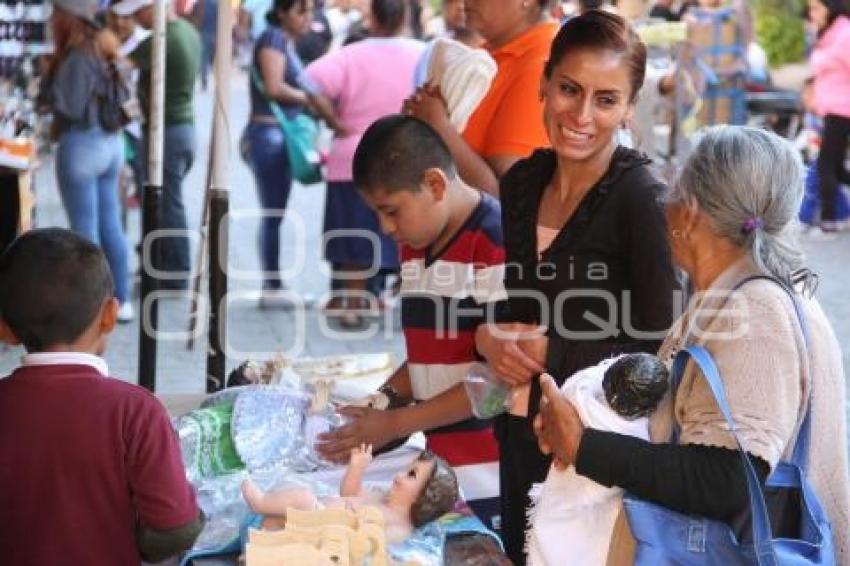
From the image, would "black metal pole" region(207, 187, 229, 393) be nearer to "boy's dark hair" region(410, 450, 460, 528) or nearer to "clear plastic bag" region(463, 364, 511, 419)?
"clear plastic bag" region(463, 364, 511, 419)

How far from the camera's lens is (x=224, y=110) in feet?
14.9

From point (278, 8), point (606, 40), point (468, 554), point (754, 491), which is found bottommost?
point (468, 554)

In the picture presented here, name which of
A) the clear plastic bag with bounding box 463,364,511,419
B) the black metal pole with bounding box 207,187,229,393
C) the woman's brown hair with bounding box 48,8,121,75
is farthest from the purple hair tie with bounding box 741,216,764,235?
the woman's brown hair with bounding box 48,8,121,75

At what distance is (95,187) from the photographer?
7465mm

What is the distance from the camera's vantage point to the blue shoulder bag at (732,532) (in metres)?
2.29

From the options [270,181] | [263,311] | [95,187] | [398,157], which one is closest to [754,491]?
[398,157]

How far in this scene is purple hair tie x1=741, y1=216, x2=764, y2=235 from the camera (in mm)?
2352

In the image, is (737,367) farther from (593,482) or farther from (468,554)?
(468,554)

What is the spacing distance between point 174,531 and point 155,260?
5311mm

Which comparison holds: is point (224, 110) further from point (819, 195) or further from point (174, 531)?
point (819, 195)

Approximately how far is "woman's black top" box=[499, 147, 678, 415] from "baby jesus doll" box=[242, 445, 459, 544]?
11.4 inches

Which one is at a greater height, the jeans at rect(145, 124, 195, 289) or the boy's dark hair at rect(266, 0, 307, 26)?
the boy's dark hair at rect(266, 0, 307, 26)

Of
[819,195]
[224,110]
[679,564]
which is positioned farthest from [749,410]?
[819,195]

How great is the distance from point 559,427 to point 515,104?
1.31m
